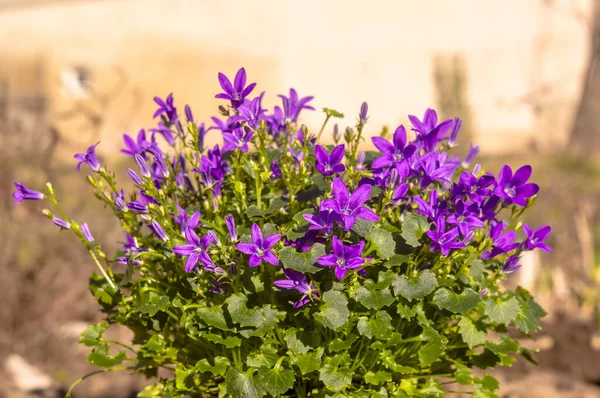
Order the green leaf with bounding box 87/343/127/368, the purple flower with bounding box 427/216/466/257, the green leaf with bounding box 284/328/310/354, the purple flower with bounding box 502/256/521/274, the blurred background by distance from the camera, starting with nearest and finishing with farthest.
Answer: the purple flower with bounding box 427/216/466/257 → the green leaf with bounding box 284/328/310/354 → the purple flower with bounding box 502/256/521/274 → the green leaf with bounding box 87/343/127/368 → the blurred background

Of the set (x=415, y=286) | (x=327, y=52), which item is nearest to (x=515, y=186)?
(x=415, y=286)

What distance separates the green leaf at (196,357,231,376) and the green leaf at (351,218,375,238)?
577 millimetres

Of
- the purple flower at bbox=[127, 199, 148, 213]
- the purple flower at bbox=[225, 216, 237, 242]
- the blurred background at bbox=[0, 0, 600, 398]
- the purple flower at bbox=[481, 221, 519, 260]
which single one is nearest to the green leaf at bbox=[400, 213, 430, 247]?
the purple flower at bbox=[481, 221, 519, 260]

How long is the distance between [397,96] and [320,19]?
224cm

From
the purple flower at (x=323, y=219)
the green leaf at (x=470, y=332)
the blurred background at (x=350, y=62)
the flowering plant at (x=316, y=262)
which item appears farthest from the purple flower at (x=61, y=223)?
the blurred background at (x=350, y=62)

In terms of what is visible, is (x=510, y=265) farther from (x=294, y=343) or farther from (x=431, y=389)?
(x=294, y=343)

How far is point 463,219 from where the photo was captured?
1892 millimetres

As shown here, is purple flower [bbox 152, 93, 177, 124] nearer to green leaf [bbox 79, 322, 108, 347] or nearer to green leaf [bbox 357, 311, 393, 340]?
green leaf [bbox 79, 322, 108, 347]

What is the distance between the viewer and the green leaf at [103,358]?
7.20 feet

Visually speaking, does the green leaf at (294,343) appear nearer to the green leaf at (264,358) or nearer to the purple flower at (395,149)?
the green leaf at (264,358)

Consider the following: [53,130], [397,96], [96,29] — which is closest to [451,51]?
[397,96]

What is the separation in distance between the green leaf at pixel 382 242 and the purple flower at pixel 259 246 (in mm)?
299

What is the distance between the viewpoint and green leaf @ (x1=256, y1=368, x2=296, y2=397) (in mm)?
1843

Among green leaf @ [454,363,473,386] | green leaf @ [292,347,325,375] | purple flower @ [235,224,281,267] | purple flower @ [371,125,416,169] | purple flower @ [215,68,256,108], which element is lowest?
green leaf @ [454,363,473,386]
